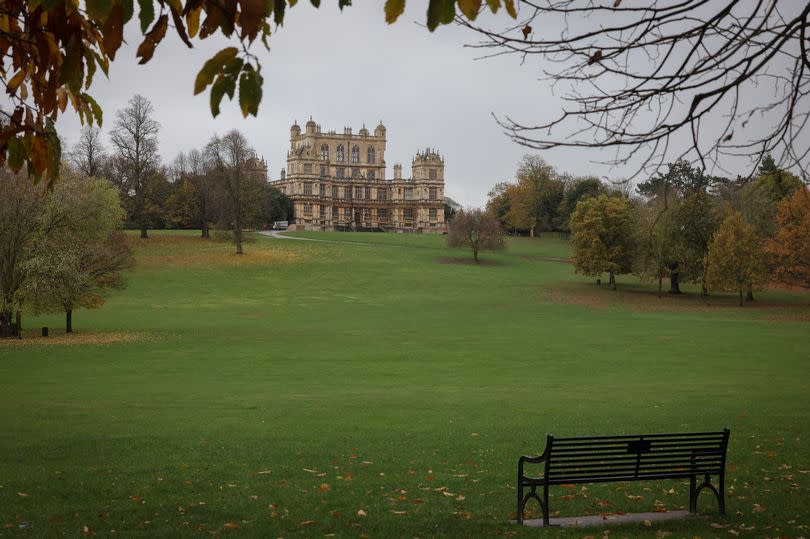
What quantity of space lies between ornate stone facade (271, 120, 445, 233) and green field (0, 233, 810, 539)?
73589 millimetres

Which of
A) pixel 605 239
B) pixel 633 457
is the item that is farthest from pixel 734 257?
pixel 633 457

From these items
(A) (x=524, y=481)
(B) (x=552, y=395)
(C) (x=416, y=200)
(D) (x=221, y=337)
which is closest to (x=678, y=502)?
(A) (x=524, y=481)

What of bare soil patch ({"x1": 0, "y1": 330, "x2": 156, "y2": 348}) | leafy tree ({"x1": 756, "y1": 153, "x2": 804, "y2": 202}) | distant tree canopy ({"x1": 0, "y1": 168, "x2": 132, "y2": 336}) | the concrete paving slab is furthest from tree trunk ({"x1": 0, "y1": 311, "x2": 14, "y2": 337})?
leafy tree ({"x1": 756, "y1": 153, "x2": 804, "y2": 202})

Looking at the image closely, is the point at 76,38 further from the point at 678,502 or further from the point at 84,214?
the point at 84,214

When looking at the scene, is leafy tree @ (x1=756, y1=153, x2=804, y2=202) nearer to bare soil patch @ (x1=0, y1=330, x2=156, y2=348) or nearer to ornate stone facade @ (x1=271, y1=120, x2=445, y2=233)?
bare soil patch @ (x1=0, y1=330, x2=156, y2=348)

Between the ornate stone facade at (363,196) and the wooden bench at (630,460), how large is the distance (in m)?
112

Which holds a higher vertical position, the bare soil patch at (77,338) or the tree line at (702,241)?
the tree line at (702,241)

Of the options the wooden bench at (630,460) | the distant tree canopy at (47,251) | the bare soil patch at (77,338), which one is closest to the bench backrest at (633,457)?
the wooden bench at (630,460)

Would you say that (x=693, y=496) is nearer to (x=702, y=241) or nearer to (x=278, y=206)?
(x=702, y=241)

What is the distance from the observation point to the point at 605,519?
7.62 metres

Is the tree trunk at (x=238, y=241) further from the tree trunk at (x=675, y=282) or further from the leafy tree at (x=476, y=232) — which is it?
the tree trunk at (x=675, y=282)

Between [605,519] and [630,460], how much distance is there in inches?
33.7

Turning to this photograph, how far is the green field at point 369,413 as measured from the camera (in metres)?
8.00

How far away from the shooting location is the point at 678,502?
8.67 metres
